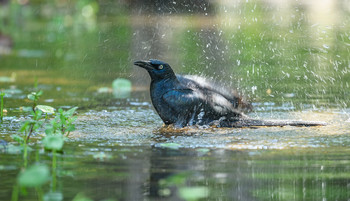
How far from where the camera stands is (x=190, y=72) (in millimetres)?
9336

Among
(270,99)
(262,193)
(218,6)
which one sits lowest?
(262,193)

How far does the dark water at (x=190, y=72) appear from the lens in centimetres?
426

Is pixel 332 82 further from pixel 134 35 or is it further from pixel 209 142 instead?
pixel 134 35

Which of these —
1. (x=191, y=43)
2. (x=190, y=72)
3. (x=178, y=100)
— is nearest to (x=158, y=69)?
(x=178, y=100)

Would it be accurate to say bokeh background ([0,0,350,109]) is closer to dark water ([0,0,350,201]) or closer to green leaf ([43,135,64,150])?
dark water ([0,0,350,201])

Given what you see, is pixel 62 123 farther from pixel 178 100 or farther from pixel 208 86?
pixel 208 86

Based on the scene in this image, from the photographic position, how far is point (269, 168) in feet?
15.0

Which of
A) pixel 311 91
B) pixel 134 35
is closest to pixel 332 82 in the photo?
pixel 311 91

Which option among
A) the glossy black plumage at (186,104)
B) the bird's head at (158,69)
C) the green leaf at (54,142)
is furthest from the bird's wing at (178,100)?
the green leaf at (54,142)

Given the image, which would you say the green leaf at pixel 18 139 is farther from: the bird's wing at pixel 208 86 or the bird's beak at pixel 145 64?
the bird's wing at pixel 208 86

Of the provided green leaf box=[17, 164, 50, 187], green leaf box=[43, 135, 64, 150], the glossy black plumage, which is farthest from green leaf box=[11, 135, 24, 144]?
the glossy black plumage

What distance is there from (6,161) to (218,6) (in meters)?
12.9

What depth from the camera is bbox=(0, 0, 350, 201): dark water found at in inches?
168

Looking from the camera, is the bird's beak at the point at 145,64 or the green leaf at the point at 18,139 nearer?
the green leaf at the point at 18,139
